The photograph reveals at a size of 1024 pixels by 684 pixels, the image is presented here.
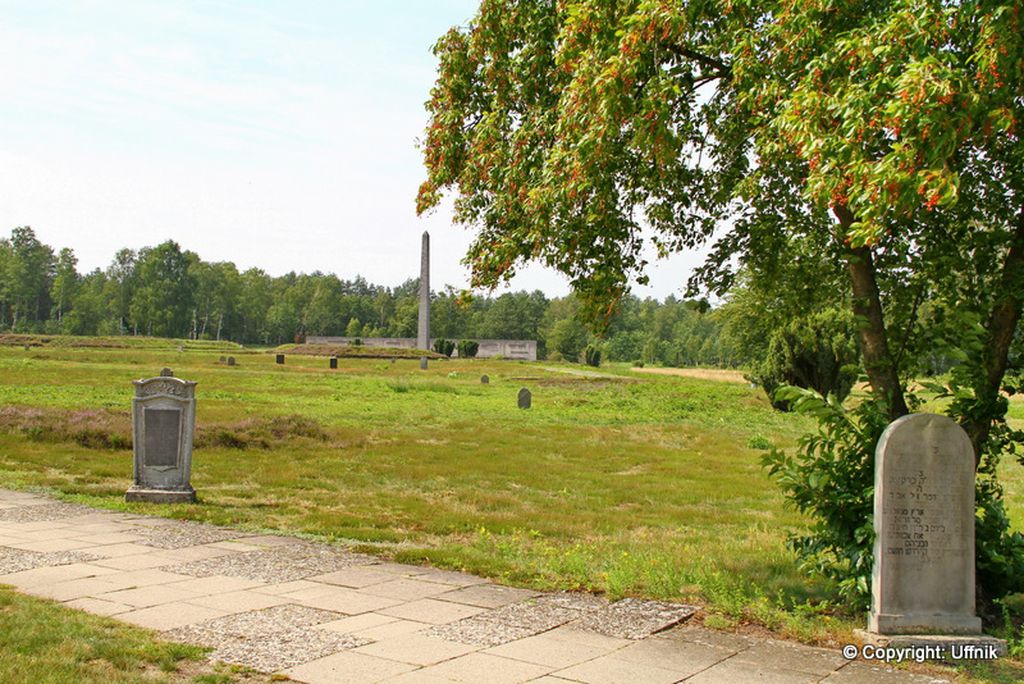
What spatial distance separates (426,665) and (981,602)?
438 centimetres

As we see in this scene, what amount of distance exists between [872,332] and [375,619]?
4516mm

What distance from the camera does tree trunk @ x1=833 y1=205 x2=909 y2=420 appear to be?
757 cm

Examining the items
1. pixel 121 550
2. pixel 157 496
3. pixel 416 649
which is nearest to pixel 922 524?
pixel 416 649

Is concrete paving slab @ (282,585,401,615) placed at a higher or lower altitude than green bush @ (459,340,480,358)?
lower

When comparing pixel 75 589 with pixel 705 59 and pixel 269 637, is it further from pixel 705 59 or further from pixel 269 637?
pixel 705 59

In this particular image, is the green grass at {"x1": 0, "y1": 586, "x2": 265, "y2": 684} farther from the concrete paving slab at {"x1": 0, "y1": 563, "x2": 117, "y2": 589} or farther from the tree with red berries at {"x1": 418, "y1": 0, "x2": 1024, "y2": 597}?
the tree with red berries at {"x1": 418, "y1": 0, "x2": 1024, "y2": 597}

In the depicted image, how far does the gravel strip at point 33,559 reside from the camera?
25.8ft

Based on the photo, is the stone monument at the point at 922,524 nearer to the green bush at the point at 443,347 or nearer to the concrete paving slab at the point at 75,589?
→ the concrete paving slab at the point at 75,589

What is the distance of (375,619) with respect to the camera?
651cm

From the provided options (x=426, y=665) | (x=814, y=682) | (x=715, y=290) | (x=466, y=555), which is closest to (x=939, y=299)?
(x=715, y=290)

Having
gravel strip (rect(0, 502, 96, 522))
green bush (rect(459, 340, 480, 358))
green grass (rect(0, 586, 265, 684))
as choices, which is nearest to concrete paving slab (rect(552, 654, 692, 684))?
green grass (rect(0, 586, 265, 684))

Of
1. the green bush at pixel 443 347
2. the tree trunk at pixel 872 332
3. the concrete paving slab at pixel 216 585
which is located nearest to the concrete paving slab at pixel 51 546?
the concrete paving slab at pixel 216 585

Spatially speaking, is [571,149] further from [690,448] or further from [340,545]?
[690,448]

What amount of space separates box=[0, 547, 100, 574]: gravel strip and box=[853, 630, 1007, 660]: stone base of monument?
6.47 meters
